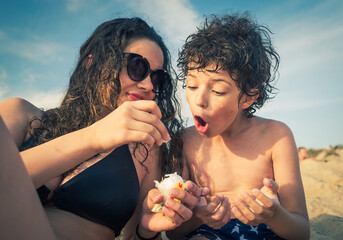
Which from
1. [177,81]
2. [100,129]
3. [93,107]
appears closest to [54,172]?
[100,129]

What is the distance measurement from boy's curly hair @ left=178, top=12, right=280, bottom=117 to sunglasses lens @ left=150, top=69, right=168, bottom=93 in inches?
10.5

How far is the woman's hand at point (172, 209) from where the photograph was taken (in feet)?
5.34

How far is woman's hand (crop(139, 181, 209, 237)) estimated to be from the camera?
1.63 meters

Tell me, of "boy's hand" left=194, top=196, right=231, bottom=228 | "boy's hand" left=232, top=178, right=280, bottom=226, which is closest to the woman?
"boy's hand" left=194, top=196, right=231, bottom=228

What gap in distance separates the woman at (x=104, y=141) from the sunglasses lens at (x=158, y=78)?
12mm

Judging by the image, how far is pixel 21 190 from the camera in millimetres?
951

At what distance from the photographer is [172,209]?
163 centimetres

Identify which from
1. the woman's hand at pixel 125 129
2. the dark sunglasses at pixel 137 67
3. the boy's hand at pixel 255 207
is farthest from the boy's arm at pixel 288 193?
the dark sunglasses at pixel 137 67

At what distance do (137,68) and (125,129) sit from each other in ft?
3.84

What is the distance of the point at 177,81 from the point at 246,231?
75.9 inches

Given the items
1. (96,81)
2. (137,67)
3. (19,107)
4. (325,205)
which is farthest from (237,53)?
(325,205)

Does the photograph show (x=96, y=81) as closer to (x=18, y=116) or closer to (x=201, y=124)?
(x=18, y=116)

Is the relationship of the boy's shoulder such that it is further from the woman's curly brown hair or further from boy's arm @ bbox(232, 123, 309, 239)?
the woman's curly brown hair

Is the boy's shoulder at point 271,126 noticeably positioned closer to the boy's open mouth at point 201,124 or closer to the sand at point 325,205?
the boy's open mouth at point 201,124
